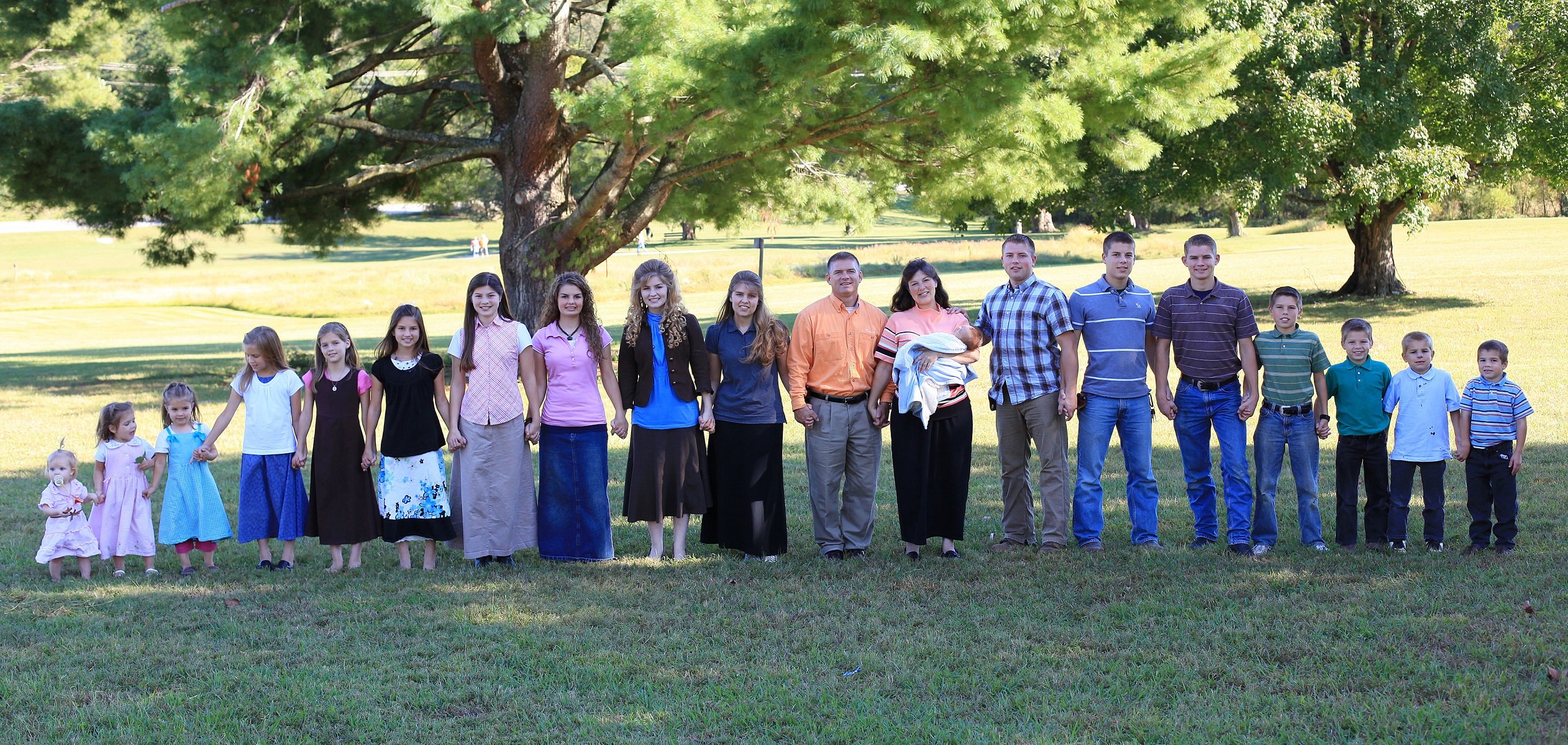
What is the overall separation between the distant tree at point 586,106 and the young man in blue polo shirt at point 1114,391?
170 inches

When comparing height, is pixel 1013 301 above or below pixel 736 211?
below

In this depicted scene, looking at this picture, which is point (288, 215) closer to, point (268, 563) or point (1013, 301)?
point (268, 563)

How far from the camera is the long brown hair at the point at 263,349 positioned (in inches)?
254

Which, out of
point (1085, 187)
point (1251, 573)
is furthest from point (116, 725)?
point (1085, 187)

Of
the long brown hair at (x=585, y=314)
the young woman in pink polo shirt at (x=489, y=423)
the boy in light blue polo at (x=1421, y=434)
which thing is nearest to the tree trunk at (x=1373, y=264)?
the boy in light blue polo at (x=1421, y=434)

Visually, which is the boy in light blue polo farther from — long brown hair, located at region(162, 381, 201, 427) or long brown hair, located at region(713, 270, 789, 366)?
long brown hair, located at region(162, 381, 201, 427)

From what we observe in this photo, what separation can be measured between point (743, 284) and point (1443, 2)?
16442 mm

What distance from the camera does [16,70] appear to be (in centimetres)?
1598

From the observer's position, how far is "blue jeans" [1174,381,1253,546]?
6.38 metres

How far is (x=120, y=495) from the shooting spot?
6.42 m

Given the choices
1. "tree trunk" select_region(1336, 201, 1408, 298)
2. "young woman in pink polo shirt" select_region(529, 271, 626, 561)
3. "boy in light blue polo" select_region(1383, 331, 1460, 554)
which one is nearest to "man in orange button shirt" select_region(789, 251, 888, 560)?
"young woman in pink polo shirt" select_region(529, 271, 626, 561)

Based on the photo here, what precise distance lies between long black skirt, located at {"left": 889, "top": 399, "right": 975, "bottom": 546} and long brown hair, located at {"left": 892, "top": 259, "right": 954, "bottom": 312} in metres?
0.57

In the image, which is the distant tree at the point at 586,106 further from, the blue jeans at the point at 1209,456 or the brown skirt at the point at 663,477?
the brown skirt at the point at 663,477

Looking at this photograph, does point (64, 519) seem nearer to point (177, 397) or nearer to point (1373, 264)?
point (177, 397)
